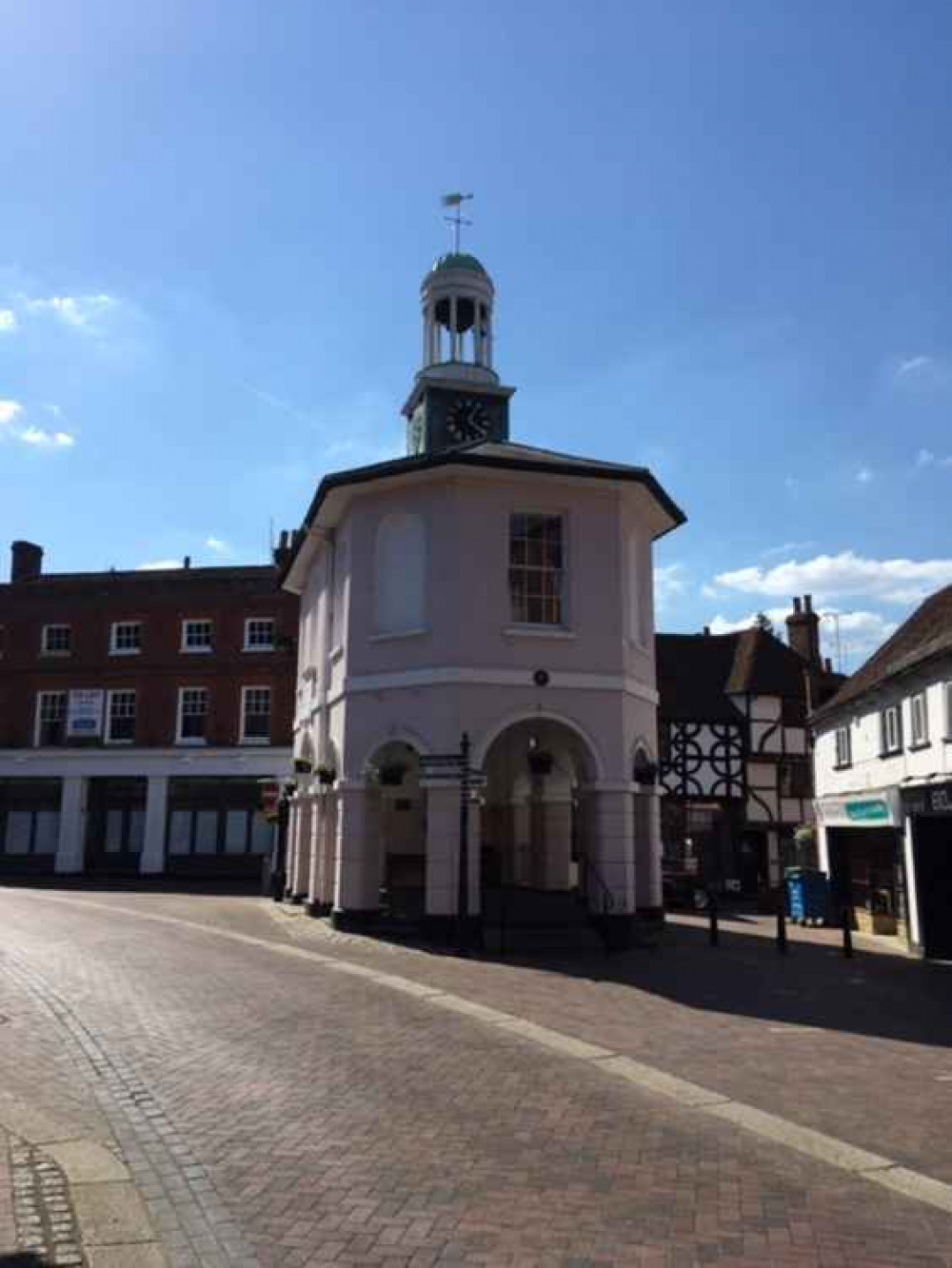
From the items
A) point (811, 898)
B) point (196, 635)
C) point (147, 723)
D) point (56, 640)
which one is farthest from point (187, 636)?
point (811, 898)

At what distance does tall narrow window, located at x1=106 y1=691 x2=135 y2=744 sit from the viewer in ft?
127

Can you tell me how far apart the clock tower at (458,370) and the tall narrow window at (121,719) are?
18933 millimetres

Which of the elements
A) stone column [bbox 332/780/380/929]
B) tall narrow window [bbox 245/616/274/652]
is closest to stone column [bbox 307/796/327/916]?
stone column [bbox 332/780/380/929]

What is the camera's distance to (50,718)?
39344 mm

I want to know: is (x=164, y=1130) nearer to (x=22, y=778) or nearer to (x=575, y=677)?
(x=575, y=677)

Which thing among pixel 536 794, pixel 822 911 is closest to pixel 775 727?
pixel 822 911

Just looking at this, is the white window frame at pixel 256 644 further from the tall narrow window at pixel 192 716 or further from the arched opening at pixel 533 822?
the arched opening at pixel 533 822

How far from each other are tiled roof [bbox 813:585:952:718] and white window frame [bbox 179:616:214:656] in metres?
21.6

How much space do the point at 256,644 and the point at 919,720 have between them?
2478 centimetres

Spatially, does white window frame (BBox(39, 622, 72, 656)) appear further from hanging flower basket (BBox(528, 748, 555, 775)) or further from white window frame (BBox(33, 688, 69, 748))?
hanging flower basket (BBox(528, 748, 555, 775))

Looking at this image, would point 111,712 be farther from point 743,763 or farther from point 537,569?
point 537,569

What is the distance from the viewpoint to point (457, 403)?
24.0 meters

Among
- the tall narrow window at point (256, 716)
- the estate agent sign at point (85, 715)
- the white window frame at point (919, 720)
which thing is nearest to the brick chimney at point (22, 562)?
the estate agent sign at point (85, 715)

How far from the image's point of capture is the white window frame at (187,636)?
38.7 metres
